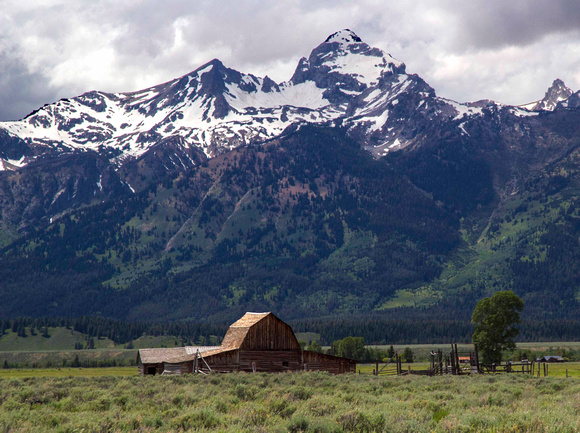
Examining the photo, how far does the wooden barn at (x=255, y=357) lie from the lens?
6425cm

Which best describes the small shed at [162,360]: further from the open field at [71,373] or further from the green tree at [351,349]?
the green tree at [351,349]

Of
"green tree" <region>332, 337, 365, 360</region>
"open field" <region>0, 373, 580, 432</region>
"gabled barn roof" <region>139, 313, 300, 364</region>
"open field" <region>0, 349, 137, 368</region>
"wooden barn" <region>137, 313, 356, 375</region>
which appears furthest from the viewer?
"open field" <region>0, 349, 137, 368</region>

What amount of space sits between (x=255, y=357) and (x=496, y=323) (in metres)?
30.8

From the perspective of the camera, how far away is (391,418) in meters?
19.9

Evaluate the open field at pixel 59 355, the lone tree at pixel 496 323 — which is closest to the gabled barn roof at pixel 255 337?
the lone tree at pixel 496 323

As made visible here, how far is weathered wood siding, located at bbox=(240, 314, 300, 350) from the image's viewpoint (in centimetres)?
6656

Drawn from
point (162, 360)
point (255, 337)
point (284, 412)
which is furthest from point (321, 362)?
point (284, 412)

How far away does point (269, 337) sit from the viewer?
6800 cm

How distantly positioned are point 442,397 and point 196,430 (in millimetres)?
14397

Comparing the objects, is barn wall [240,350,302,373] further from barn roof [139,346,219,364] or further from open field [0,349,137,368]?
open field [0,349,137,368]

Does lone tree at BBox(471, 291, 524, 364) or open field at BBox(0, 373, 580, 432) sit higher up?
lone tree at BBox(471, 291, 524, 364)

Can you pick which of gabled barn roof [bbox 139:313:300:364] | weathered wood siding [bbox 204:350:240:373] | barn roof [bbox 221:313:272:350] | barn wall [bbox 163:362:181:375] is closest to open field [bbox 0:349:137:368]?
barn wall [bbox 163:362:181:375]

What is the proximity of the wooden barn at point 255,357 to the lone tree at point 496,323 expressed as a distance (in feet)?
60.6

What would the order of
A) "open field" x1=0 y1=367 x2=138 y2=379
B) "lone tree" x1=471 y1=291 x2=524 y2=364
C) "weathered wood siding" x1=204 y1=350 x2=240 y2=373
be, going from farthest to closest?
"open field" x1=0 y1=367 x2=138 y2=379, "lone tree" x1=471 y1=291 x2=524 y2=364, "weathered wood siding" x1=204 y1=350 x2=240 y2=373
